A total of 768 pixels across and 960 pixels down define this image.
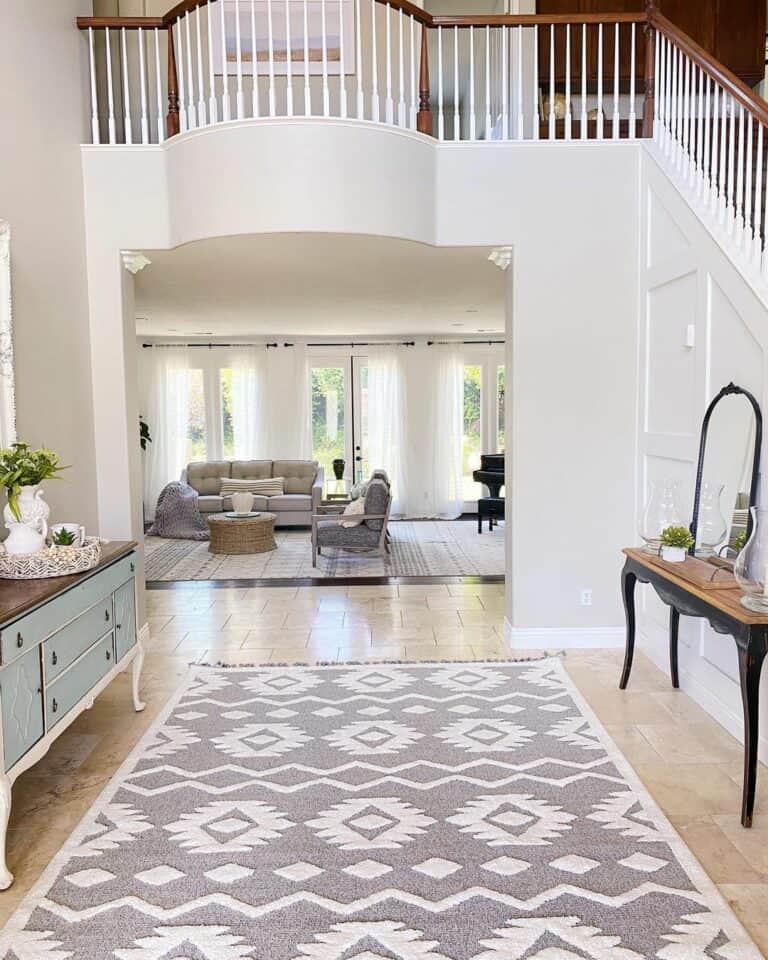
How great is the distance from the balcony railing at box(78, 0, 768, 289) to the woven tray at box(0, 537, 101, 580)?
2637 mm

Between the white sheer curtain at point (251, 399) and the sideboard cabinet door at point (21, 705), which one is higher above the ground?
the white sheer curtain at point (251, 399)

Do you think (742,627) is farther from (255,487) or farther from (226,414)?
(226,414)

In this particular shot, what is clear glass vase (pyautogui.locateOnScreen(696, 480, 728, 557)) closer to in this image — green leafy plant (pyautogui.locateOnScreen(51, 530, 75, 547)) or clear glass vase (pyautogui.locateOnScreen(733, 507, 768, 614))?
clear glass vase (pyautogui.locateOnScreen(733, 507, 768, 614))

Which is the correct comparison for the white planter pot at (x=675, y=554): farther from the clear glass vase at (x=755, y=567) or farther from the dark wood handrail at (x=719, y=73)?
the dark wood handrail at (x=719, y=73)

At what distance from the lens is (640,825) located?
8.64 feet

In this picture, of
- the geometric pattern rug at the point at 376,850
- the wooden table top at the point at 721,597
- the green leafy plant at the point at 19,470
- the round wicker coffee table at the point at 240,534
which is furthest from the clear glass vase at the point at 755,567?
the round wicker coffee table at the point at 240,534

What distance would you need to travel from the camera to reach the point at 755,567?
2715 millimetres

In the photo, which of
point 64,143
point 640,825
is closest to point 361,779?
point 640,825

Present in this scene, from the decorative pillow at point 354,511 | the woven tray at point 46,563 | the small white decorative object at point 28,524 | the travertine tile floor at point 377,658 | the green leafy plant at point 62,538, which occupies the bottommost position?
the travertine tile floor at point 377,658

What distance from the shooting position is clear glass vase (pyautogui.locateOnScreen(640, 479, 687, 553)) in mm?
3572

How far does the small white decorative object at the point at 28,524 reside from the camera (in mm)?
3014

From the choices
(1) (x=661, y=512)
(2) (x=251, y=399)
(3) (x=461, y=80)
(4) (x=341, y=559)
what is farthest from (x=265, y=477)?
(1) (x=661, y=512)

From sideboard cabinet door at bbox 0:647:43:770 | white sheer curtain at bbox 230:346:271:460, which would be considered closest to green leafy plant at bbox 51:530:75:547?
sideboard cabinet door at bbox 0:647:43:770

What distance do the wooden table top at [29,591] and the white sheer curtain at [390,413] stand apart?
7605 mm
